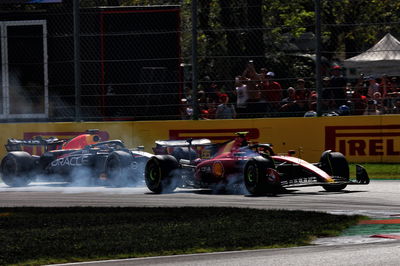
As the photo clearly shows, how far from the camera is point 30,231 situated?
9547 mm

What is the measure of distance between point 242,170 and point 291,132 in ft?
15.0

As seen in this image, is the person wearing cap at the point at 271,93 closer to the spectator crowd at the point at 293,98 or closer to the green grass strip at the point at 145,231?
the spectator crowd at the point at 293,98

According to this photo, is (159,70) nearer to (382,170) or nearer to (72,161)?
(72,161)

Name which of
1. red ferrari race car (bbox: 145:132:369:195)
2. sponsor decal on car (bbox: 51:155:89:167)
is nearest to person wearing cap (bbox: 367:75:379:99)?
red ferrari race car (bbox: 145:132:369:195)

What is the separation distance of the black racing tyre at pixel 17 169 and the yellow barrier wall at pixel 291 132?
6.61 feet

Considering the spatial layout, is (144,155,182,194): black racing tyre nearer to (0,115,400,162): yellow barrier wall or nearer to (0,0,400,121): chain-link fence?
(0,115,400,162): yellow barrier wall

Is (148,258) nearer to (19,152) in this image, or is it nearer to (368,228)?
(368,228)

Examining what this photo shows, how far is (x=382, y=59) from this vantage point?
19891 millimetres

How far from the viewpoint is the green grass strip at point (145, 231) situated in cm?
809

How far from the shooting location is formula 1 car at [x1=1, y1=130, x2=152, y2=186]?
15.0 meters

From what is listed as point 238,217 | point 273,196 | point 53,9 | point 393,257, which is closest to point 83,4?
point 53,9

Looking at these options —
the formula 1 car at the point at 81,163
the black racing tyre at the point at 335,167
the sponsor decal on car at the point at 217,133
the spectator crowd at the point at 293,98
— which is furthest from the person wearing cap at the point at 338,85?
the formula 1 car at the point at 81,163

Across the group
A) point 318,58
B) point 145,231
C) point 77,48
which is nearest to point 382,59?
point 318,58

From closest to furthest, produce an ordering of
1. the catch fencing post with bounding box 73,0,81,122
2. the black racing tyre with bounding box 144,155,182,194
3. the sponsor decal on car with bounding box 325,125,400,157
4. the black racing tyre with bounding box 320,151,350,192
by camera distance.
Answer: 1. the black racing tyre with bounding box 320,151,350,192
2. the black racing tyre with bounding box 144,155,182,194
3. the sponsor decal on car with bounding box 325,125,400,157
4. the catch fencing post with bounding box 73,0,81,122
